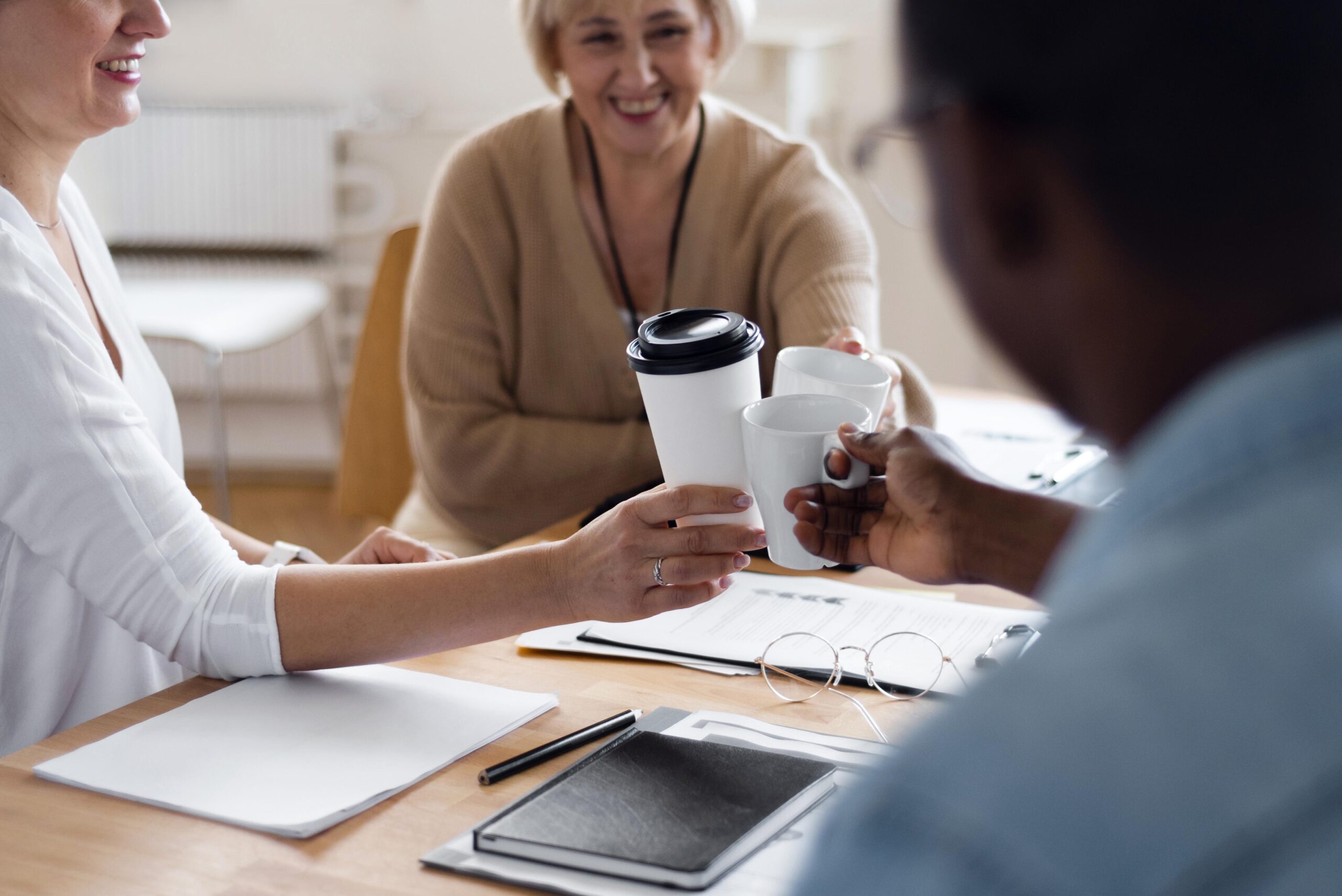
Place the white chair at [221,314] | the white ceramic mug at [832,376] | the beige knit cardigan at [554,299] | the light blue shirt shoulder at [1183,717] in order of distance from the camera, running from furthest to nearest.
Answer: the white chair at [221,314]
the beige knit cardigan at [554,299]
the white ceramic mug at [832,376]
the light blue shirt shoulder at [1183,717]

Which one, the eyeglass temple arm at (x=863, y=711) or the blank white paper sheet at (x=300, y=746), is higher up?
the blank white paper sheet at (x=300, y=746)

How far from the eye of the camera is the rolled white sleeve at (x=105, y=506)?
1001mm

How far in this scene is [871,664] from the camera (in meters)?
1.05

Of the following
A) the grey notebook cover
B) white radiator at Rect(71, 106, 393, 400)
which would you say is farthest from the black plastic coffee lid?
white radiator at Rect(71, 106, 393, 400)

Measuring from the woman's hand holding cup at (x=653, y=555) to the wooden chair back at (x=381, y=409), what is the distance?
3.45ft

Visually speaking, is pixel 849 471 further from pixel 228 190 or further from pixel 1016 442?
pixel 228 190

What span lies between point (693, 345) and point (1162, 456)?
54 cm

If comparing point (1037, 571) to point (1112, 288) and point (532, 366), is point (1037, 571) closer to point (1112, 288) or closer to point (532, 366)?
point (1112, 288)

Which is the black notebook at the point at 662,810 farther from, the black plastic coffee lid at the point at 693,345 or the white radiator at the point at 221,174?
the white radiator at the point at 221,174

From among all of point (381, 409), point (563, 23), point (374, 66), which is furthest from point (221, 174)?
point (563, 23)

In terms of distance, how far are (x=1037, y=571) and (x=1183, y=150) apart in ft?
1.65

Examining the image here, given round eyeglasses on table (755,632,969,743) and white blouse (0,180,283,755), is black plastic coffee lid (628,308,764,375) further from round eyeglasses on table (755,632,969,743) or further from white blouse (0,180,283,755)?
white blouse (0,180,283,755)

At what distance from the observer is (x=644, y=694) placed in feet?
3.34

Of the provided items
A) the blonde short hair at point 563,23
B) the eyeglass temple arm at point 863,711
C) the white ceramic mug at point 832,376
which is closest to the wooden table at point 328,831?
the eyeglass temple arm at point 863,711
